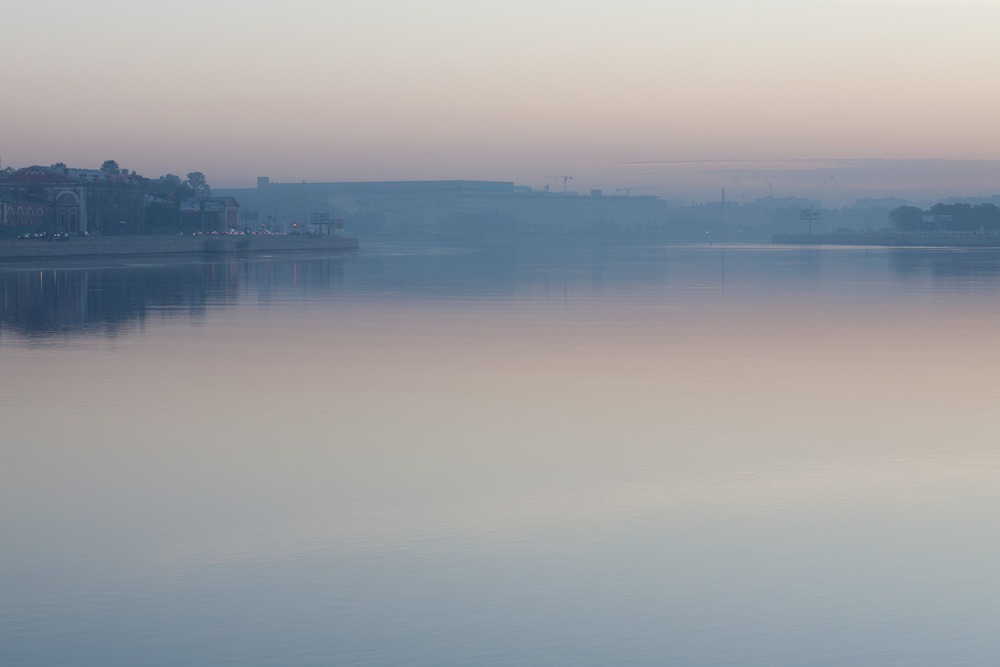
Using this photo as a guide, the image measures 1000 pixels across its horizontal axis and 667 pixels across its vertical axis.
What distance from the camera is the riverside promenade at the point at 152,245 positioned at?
84.8 meters

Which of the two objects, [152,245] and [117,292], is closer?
[117,292]

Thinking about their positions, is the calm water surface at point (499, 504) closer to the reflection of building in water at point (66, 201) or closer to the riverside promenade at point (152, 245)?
the riverside promenade at point (152, 245)

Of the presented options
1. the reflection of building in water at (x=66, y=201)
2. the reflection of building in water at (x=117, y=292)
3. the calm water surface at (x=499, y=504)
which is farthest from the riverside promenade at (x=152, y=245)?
the calm water surface at (x=499, y=504)

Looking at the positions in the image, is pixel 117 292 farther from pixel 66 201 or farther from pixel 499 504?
pixel 66 201

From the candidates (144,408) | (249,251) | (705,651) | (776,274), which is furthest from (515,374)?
(249,251)

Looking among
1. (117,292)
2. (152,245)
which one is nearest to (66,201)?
(152,245)

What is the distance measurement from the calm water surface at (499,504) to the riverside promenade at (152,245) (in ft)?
209

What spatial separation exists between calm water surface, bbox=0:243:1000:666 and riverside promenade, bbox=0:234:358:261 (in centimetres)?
6375

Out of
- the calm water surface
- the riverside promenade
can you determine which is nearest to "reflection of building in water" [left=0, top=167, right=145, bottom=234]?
the riverside promenade

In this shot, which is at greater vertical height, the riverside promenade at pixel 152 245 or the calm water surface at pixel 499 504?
the riverside promenade at pixel 152 245

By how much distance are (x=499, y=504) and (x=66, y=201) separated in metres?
119

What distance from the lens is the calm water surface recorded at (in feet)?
→ 25.5

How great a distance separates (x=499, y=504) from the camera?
11.1 m

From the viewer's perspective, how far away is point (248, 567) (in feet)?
29.9
